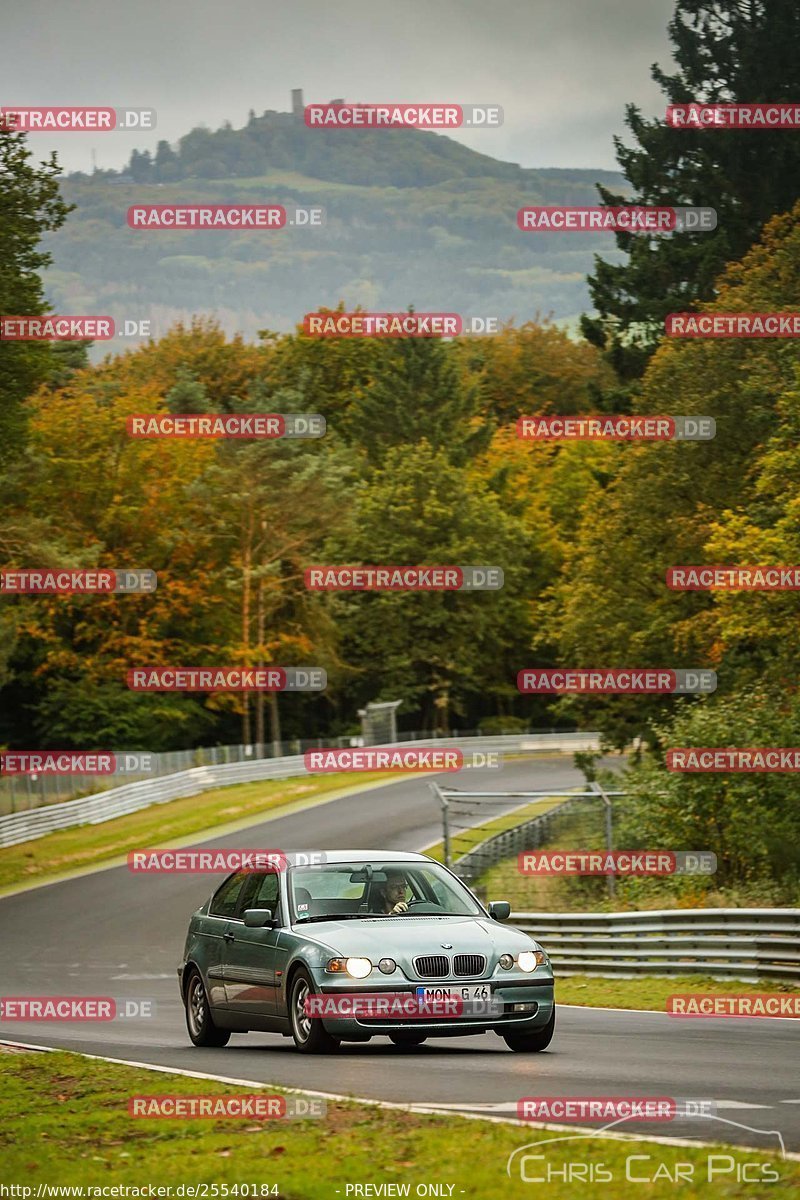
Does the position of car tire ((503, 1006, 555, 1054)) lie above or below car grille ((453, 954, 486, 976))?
below

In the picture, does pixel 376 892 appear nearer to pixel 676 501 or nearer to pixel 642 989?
pixel 642 989

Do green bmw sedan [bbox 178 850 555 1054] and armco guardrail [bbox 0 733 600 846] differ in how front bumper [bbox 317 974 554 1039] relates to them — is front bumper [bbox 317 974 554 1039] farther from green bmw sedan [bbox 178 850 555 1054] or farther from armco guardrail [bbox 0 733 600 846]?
armco guardrail [bbox 0 733 600 846]

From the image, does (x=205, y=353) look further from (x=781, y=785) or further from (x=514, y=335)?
(x=781, y=785)

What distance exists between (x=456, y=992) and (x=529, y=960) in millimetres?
640

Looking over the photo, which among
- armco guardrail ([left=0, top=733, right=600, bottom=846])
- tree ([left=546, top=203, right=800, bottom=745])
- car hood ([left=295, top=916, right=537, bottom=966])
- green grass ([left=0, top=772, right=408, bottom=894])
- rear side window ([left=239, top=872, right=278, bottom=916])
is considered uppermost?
tree ([left=546, top=203, right=800, bottom=745])

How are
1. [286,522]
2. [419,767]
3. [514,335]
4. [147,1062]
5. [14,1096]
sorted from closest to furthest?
[14,1096]
[147,1062]
[419,767]
[286,522]
[514,335]

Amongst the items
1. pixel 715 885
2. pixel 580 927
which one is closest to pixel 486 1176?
pixel 580 927

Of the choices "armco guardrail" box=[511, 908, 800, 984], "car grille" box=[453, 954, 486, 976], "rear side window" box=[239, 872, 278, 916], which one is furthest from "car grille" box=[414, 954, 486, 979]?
"armco guardrail" box=[511, 908, 800, 984]

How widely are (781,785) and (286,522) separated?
5294cm

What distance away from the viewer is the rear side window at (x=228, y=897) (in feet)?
48.9

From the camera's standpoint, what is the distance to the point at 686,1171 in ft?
23.9

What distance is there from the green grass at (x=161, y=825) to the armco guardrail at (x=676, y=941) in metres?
22.2

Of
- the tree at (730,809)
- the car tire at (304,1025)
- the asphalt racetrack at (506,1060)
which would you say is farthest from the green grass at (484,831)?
the car tire at (304,1025)

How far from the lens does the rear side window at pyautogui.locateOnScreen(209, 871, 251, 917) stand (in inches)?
587
